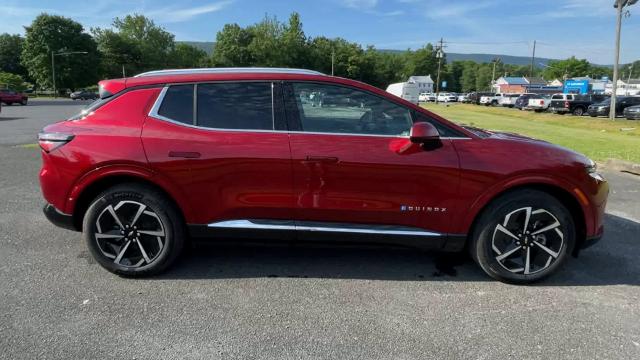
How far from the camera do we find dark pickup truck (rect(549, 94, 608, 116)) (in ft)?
109

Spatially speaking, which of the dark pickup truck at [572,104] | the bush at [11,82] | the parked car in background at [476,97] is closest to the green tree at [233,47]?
the bush at [11,82]

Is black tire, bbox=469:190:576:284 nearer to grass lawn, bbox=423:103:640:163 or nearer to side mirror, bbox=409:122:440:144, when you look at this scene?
side mirror, bbox=409:122:440:144

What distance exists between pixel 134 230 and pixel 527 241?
128 inches

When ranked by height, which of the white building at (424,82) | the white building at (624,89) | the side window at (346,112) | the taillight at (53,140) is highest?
the white building at (424,82)

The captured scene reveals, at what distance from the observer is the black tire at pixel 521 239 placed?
3.56m

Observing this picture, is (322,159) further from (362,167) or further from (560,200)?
(560,200)

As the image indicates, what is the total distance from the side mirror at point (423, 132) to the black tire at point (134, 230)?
2027mm

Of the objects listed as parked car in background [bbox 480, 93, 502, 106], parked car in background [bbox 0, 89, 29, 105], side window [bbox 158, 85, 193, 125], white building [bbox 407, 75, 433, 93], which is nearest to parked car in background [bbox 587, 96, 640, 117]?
parked car in background [bbox 480, 93, 502, 106]

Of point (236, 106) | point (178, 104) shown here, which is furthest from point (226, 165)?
point (178, 104)

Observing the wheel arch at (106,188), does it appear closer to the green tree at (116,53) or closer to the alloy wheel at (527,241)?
the alloy wheel at (527,241)

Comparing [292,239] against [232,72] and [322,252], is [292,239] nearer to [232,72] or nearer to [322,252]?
[322,252]

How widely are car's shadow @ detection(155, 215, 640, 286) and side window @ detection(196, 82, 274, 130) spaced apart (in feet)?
3.80

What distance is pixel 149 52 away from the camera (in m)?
98.9

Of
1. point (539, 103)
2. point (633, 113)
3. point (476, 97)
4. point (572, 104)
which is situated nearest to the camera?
point (633, 113)
